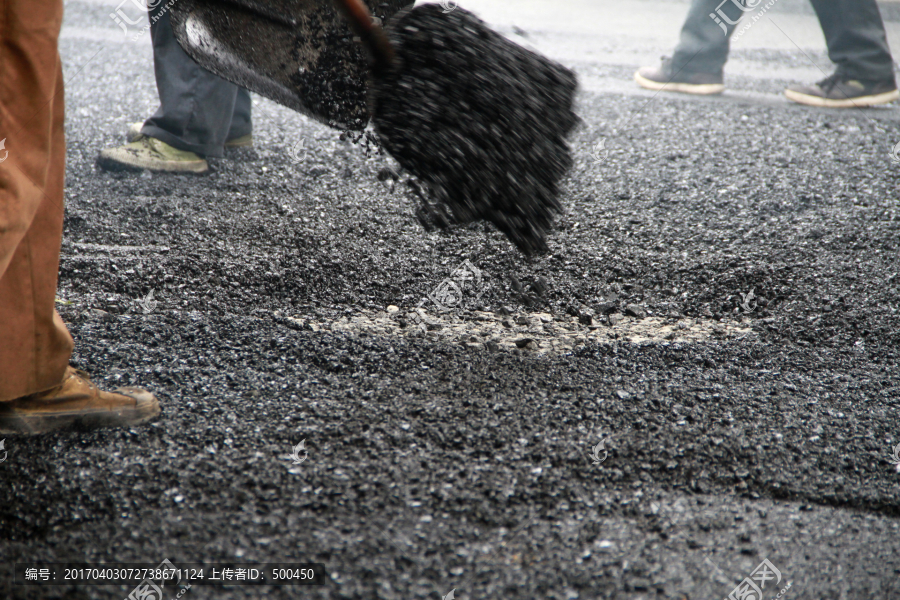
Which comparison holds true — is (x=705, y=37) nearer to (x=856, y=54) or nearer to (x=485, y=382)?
(x=856, y=54)

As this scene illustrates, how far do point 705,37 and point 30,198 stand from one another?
15.1 ft

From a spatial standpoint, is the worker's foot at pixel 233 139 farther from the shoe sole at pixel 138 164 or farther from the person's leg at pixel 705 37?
the person's leg at pixel 705 37

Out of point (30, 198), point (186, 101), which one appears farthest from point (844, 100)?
point (30, 198)

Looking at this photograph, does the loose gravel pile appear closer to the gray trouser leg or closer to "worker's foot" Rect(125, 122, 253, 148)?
the gray trouser leg

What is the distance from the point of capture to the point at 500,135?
72.5 inches

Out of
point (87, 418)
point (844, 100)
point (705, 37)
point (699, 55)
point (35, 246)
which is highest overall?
point (705, 37)

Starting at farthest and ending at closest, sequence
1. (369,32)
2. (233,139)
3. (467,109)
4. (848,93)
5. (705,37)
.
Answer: (705,37) < (848,93) < (233,139) < (467,109) < (369,32)

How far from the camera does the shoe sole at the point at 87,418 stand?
154 centimetres

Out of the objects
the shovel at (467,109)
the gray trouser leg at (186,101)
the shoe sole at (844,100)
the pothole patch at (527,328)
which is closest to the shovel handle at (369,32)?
the shovel at (467,109)

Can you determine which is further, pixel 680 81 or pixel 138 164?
pixel 680 81

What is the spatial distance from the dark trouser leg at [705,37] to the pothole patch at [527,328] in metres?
3.27

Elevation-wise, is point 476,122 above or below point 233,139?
above

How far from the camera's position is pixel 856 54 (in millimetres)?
4258

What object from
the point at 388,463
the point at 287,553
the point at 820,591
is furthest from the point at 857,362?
the point at 287,553
